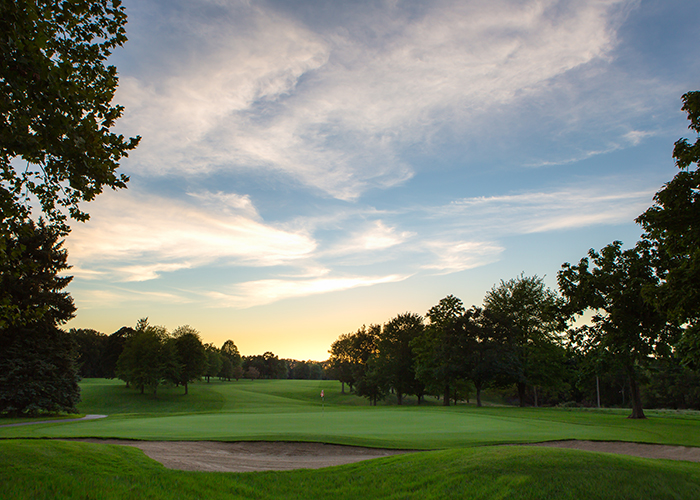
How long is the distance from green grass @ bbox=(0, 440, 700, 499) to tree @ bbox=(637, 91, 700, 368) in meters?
7.17

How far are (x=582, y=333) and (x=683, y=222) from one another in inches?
693

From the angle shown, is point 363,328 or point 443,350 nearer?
point 443,350

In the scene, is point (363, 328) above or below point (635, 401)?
above

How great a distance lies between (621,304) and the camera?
26.6 metres

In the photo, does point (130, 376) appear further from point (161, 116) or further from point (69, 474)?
point (69, 474)

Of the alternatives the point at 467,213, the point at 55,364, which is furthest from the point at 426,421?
the point at 55,364

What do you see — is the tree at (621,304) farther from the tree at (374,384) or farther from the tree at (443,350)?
the tree at (374,384)

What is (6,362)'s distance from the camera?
3253 centimetres

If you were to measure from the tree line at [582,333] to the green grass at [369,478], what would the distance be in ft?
29.8

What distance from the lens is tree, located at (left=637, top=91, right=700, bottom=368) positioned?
45.7 feet

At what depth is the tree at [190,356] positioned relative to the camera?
60841 mm

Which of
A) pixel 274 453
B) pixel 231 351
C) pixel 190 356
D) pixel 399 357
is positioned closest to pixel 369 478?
pixel 274 453

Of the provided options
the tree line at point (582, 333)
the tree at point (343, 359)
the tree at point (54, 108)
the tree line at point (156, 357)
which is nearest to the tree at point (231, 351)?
the tree line at point (156, 357)

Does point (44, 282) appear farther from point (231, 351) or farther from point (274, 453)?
point (231, 351)
